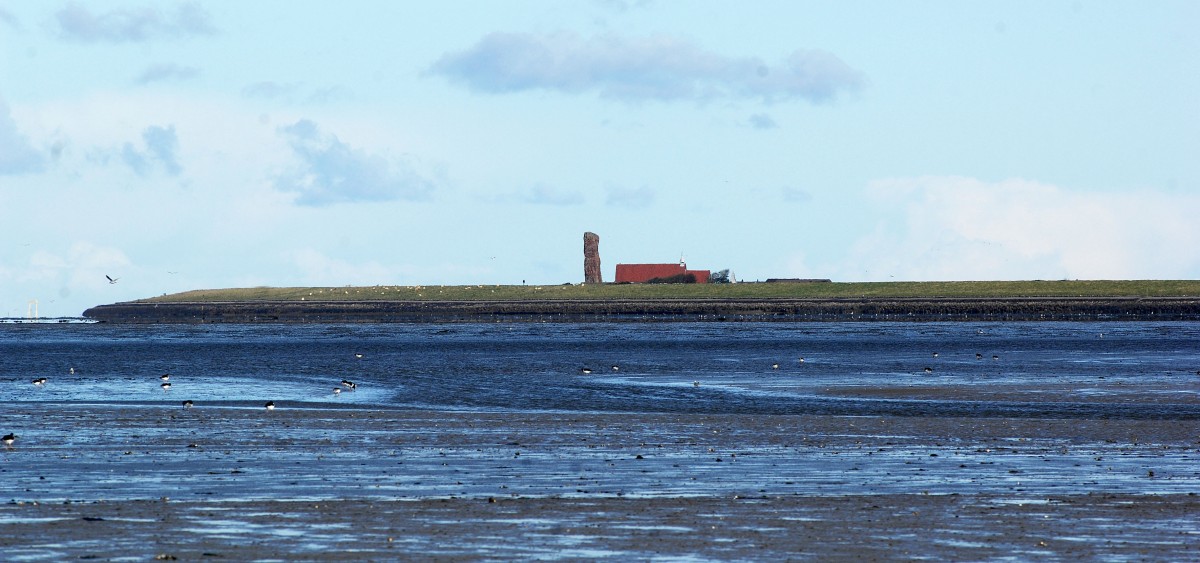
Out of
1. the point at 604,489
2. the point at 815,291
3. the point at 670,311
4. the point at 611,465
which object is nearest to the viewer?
the point at 604,489

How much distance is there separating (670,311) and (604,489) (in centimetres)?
13289

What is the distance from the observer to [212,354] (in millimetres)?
73562

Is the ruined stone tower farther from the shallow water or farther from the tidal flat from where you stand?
the tidal flat

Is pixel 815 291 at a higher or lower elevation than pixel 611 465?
higher

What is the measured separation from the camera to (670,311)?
15150 cm

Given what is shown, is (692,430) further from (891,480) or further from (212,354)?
(212,354)

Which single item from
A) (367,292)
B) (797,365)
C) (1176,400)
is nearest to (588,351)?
(797,365)

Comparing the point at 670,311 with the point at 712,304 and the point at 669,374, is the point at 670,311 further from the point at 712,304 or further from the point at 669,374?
the point at 669,374

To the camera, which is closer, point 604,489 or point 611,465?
point 604,489

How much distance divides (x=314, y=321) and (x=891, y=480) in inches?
5545

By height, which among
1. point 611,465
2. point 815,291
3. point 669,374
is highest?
point 815,291

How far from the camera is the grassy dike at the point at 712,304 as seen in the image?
140875 millimetres

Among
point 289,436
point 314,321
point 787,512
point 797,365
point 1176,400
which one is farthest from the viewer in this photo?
point 314,321

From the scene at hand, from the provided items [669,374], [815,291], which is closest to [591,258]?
[815,291]
